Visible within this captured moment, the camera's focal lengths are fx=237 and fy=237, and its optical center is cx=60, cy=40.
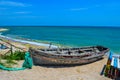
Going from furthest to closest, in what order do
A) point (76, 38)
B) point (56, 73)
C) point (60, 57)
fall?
point (76, 38)
point (60, 57)
point (56, 73)

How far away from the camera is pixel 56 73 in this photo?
15.3 meters

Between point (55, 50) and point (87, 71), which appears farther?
point (55, 50)

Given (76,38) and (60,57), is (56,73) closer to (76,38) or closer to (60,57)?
(60,57)

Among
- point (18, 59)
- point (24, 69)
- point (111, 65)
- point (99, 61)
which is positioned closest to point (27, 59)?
point (24, 69)

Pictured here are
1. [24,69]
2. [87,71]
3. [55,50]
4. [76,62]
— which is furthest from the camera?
[55,50]

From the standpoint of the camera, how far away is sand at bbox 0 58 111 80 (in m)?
13.7

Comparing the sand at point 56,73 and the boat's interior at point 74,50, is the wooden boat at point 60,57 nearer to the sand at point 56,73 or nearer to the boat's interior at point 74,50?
the boat's interior at point 74,50

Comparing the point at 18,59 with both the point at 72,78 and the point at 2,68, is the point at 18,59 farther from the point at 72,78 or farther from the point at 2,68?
the point at 72,78

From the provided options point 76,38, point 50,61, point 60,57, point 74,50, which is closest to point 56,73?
point 50,61

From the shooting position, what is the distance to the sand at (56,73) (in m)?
13.7

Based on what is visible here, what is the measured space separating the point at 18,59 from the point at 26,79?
17.4 ft

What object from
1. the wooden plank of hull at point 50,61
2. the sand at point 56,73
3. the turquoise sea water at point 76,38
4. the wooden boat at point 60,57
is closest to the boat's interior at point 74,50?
the wooden boat at point 60,57

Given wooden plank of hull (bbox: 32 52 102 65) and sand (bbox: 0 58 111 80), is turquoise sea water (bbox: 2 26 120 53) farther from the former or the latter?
sand (bbox: 0 58 111 80)

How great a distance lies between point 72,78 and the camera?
1408 centimetres
